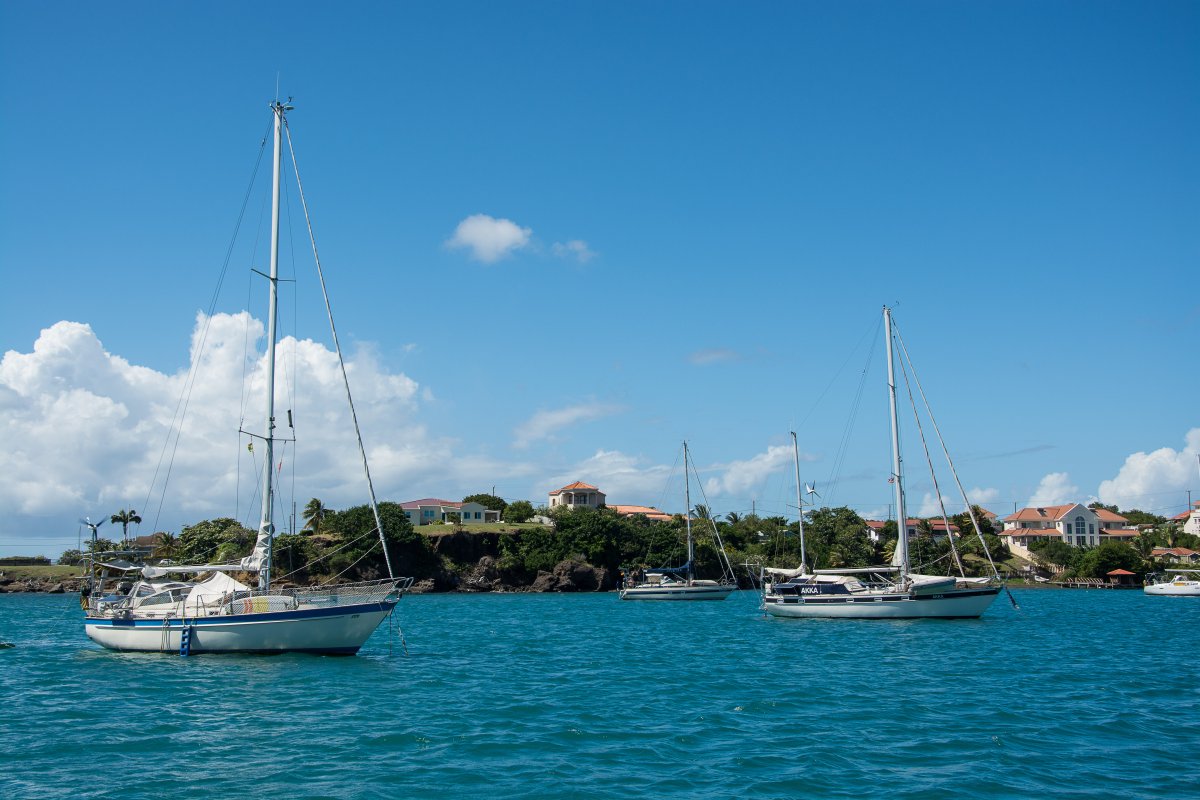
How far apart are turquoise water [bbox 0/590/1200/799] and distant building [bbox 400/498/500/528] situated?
109813 mm

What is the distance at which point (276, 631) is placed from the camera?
3453 centimetres

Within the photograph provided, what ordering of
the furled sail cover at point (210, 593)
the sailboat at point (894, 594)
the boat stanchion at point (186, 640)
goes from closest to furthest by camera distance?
the boat stanchion at point (186, 640) < the furled sail cover at point (210, 593) < the sailboat at point (894, 594)

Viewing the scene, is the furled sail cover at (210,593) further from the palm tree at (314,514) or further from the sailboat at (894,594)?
the palm tree at (314,514)

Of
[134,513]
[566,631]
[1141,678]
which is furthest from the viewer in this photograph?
[134,513]

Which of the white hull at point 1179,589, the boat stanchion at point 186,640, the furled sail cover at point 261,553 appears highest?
the furled sail cover at point 261,553

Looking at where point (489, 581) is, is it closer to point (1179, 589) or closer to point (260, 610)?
point (1179, 589)

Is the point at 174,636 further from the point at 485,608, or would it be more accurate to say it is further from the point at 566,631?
the point at 485,608

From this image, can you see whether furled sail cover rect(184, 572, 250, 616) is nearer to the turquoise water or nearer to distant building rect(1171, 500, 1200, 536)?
the turquoise water

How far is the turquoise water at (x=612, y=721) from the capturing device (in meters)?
18.2

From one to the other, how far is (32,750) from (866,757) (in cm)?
1877

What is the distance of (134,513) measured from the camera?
137 metres

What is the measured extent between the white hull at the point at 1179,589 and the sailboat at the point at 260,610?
93.9 meters

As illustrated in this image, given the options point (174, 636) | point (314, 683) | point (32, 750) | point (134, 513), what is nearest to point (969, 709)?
point (314, 683)

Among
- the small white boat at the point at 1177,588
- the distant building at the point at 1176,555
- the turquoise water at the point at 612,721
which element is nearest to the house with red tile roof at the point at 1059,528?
the distant building at the point at 1176,555
